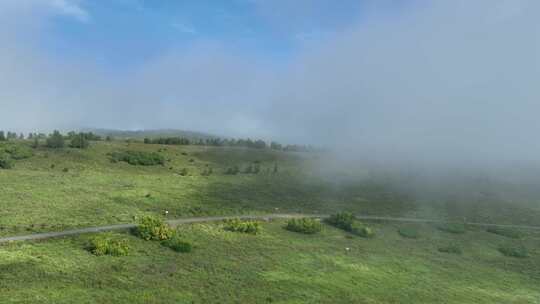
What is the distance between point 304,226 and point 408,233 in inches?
409

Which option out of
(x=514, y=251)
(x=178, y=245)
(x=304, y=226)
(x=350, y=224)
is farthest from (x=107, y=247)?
(x=514, y=251)

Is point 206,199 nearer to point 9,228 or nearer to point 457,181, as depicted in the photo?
point 9,228

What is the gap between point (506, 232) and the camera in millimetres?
51375

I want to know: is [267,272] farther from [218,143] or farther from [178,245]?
[218,143]

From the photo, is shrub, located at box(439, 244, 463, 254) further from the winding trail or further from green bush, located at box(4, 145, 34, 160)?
green bush, located at box(4, 145, 34, 160)

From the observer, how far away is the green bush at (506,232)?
50531 mm

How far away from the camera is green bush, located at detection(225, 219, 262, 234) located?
4075cm

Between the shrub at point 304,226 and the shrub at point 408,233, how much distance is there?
8.11 meters

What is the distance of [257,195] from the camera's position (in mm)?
58656

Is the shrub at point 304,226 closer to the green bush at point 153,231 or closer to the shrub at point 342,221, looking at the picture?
the shrub at point 342,221

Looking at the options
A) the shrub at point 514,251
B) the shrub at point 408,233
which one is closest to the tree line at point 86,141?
the shrub at point 408,233

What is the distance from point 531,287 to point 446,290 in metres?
7.79

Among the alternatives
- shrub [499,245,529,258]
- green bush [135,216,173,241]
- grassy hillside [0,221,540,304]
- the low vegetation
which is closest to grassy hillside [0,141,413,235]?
green bush [135,216,173,241]

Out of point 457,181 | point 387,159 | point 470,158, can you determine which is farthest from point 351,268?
point 470,158
